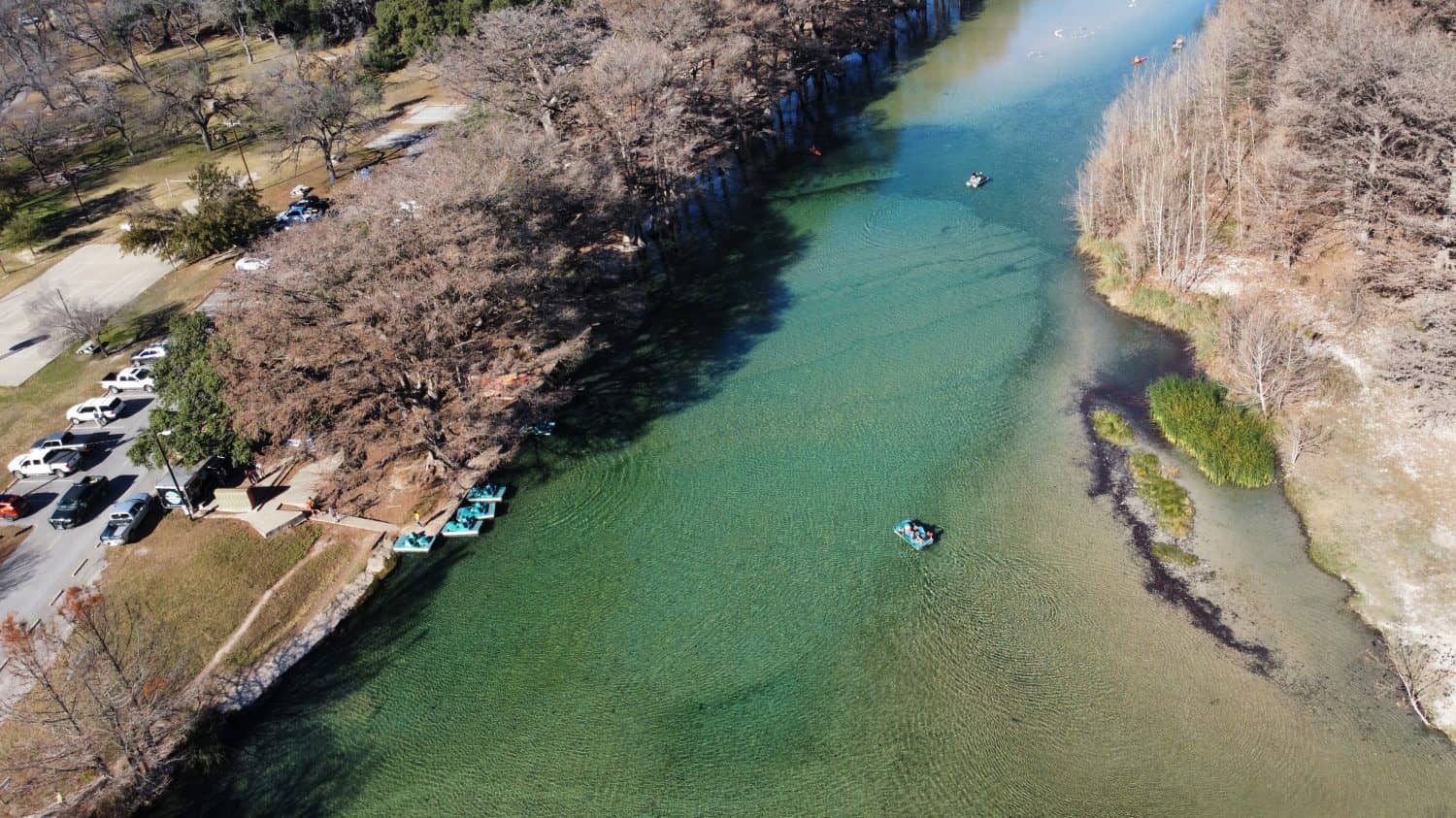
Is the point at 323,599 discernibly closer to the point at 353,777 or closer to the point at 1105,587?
the point at 353,777

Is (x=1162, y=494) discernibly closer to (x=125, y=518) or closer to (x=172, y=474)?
(x=172, y=474)

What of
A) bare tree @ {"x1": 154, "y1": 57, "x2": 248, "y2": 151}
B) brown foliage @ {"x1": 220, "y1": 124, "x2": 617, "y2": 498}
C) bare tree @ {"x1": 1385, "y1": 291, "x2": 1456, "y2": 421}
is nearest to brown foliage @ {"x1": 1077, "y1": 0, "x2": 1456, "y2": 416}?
bare tree @ {"x1": 1385, "y1": 291, "x2": 1456, "y2": 421}

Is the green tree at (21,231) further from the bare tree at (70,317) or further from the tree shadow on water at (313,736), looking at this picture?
the tree shadow on water at (313,736)

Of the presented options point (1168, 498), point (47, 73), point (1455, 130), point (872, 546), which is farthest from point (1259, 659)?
point (47, 73)

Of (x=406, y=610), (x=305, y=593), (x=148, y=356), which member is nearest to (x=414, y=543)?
(x=406, y=610)

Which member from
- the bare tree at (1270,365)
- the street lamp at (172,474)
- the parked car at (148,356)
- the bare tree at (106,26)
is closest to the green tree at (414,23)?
the bare tree at (106,26)

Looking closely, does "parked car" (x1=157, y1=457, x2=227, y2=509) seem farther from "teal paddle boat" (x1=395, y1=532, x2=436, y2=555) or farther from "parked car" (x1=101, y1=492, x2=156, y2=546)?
"teal paddle boat" (x1=395, y1=532, x2=436, y2=555)
